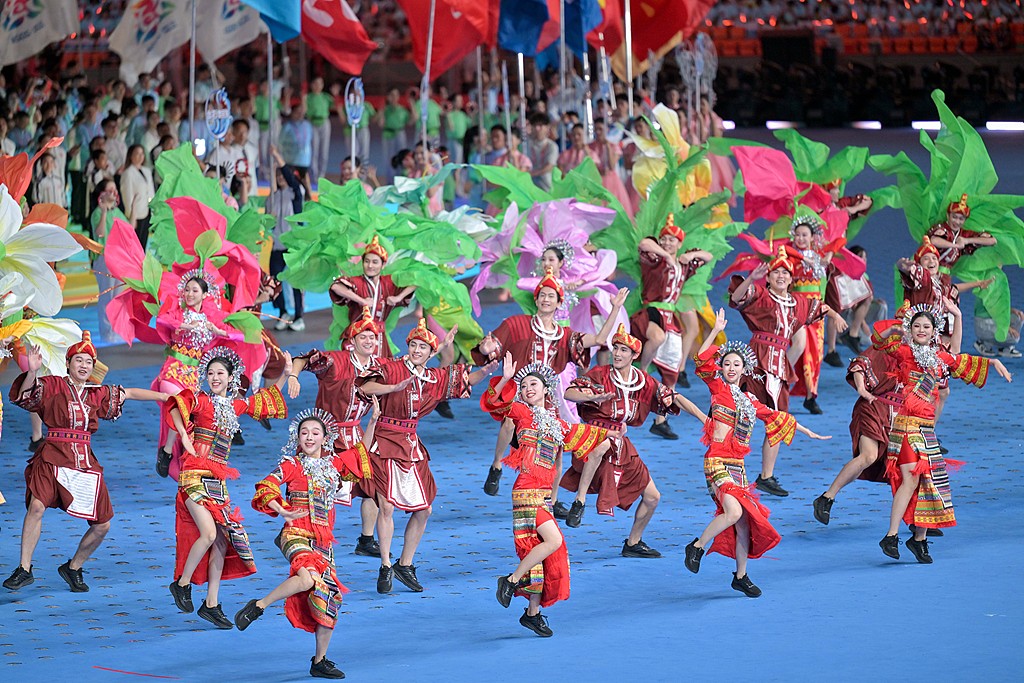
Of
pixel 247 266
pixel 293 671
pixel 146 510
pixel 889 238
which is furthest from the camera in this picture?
pixel 889 238

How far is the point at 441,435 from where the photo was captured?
1087cm

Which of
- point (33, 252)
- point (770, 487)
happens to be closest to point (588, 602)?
point (770, 487)

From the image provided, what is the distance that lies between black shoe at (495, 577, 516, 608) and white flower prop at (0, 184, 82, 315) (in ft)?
8.91

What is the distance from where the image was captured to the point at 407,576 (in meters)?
7.54

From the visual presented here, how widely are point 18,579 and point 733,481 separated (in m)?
3.19

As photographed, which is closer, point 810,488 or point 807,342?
point 810,488

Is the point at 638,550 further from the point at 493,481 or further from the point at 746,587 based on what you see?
the point at 493,481

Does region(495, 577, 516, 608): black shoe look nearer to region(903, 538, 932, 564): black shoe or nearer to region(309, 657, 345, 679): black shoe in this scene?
region(309, 657, 345, 679): black shoe

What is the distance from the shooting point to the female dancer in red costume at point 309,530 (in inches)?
250

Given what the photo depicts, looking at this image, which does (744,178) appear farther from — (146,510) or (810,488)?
(146,510)

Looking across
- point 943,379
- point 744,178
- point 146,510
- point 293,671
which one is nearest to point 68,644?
point 293,671

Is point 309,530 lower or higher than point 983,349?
higher

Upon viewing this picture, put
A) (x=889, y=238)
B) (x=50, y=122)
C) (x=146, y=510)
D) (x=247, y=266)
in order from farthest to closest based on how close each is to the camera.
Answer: (x=889, y=238)
(x=50, y=122)
(x=247, y=266)
(x=146, y=510)

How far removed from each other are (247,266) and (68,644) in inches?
131
